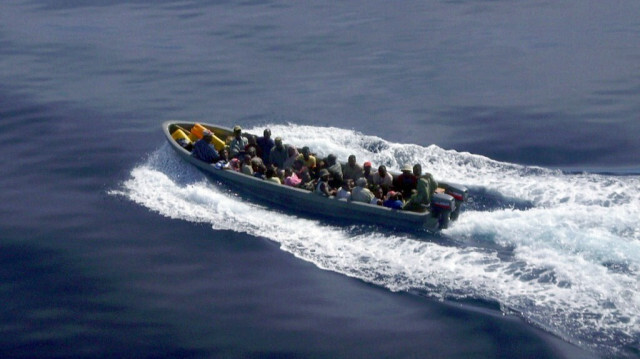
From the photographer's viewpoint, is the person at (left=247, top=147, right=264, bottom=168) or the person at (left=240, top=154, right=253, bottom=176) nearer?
the person at (left=240, top=154, right=253, bottom=176)

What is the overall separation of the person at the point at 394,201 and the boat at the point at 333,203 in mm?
312

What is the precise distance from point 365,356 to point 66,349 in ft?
22.7

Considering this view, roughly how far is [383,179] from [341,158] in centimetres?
442

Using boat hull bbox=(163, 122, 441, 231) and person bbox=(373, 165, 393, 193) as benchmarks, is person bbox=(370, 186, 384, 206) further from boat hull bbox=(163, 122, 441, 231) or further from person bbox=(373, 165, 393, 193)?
boat hull bbox=(163, 122, 441, 231)

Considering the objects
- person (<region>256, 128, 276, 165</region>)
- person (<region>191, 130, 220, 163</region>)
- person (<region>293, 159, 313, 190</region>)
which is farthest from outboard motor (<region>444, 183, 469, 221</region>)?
person (<region>191, 130, 220, 163</region>)

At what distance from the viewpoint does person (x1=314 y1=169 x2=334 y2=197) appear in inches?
990

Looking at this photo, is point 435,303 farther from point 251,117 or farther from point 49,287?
point 251,117

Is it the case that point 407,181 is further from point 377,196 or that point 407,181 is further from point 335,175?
point 335,175

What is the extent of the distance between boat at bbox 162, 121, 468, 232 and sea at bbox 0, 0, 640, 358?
400 millimetres

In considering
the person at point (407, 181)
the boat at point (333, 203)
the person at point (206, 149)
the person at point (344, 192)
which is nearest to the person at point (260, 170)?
the boat at point (333, 203)

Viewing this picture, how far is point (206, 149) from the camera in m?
28.3

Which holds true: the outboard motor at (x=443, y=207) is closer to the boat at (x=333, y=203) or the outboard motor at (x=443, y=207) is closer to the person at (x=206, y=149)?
the boat at (x=333, y=203)

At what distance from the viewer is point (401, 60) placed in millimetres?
41531

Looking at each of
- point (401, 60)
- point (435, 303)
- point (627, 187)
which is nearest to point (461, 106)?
point (401, 60)
